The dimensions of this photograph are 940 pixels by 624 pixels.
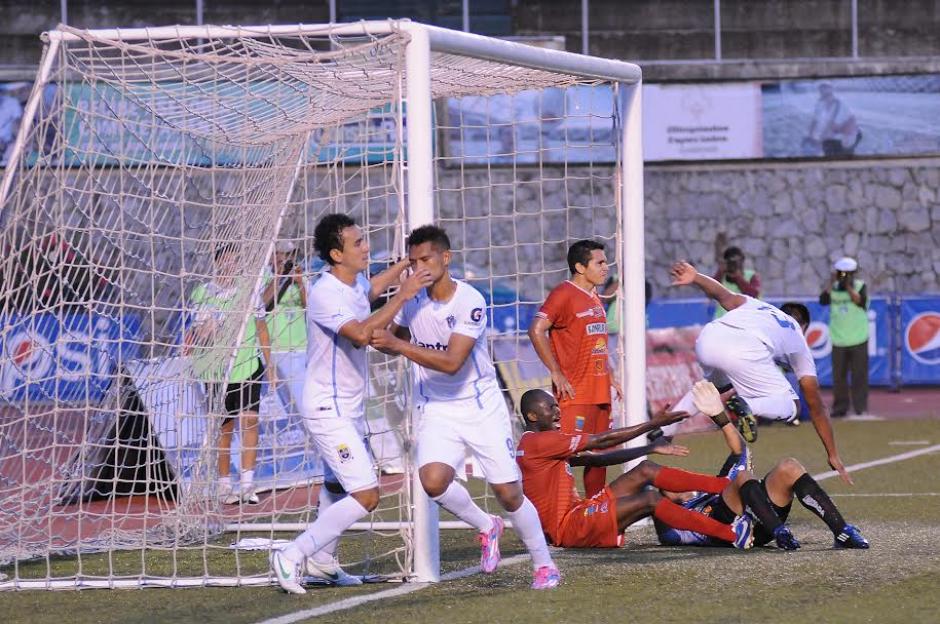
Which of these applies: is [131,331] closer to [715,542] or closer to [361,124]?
[361,124]

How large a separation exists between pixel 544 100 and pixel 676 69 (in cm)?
268

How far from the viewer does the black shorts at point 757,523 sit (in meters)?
8.99

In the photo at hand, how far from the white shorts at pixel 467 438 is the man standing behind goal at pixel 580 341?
87.2 inches

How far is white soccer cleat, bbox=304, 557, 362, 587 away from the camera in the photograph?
8.23 metres

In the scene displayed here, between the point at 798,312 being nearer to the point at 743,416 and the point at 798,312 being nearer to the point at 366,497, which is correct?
the point at 743,416

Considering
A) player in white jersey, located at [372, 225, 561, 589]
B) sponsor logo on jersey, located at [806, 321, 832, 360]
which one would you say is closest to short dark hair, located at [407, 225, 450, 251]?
player in white jersey, located at [372, 225, 561, 589]

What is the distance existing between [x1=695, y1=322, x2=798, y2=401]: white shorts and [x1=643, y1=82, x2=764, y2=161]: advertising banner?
1583 cm

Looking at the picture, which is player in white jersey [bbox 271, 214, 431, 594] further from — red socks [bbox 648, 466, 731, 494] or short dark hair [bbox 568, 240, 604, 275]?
short dark hair [bbox 568, 240, 604, 275]

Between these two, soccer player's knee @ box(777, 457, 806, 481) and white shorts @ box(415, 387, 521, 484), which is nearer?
white shorts @ box(415, 387, 521, 484)

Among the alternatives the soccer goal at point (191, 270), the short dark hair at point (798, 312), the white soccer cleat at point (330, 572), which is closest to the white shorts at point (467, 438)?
the soccer goal at point (191, 270)

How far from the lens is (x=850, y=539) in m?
8.89

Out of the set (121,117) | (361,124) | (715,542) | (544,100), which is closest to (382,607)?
(715,542)

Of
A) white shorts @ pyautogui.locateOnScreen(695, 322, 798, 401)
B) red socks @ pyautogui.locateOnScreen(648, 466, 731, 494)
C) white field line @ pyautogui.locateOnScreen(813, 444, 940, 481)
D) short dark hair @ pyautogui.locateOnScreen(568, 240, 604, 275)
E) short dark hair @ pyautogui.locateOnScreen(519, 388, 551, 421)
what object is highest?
short dark hair @ pyautogui.locateOnScreen(568, 240, 604, 275)

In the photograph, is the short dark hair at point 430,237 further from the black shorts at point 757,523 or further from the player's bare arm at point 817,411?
the player's bare arm at point 817,411
